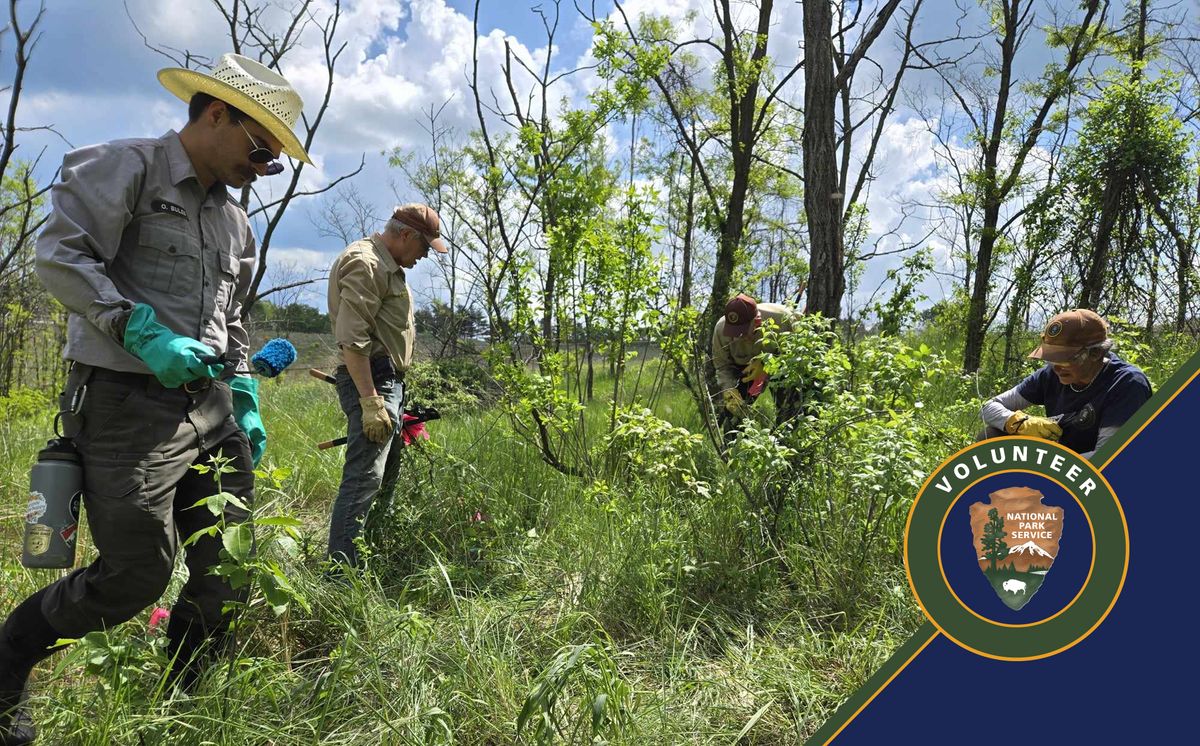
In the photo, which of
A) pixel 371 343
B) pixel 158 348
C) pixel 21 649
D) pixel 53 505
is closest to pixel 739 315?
pixel 371 343

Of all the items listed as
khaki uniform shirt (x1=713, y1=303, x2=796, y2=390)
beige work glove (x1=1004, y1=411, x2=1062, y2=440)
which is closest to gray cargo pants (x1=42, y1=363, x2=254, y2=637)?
beige work glove (x1=1004, y1=411, x2=1062, y2=440)

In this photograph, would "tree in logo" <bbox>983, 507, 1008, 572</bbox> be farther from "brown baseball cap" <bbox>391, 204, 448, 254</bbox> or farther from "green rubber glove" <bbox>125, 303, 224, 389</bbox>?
"brown baseball cap" <bbox>391, 204, 448, 254</bbox>

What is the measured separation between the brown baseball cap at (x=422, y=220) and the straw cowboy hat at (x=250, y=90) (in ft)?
2.96

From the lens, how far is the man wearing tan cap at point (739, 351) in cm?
477

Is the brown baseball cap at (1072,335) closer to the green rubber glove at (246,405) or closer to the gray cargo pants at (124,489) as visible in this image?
the green rubber glove at (246,405)

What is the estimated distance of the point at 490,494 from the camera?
4094 millimetres

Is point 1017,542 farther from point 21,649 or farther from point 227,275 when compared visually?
point 21,649

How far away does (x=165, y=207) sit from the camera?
215 centimetres

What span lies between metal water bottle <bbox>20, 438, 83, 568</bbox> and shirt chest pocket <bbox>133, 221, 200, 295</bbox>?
546 mm

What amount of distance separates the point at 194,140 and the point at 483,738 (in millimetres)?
2134

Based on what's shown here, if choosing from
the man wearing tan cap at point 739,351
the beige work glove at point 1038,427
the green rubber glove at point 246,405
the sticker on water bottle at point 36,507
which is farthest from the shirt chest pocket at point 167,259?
the beige work glove at point 1038,427

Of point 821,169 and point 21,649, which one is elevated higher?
point 821,169

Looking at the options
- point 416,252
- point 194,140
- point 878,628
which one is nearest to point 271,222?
point 416,252

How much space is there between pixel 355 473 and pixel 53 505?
1.40m
